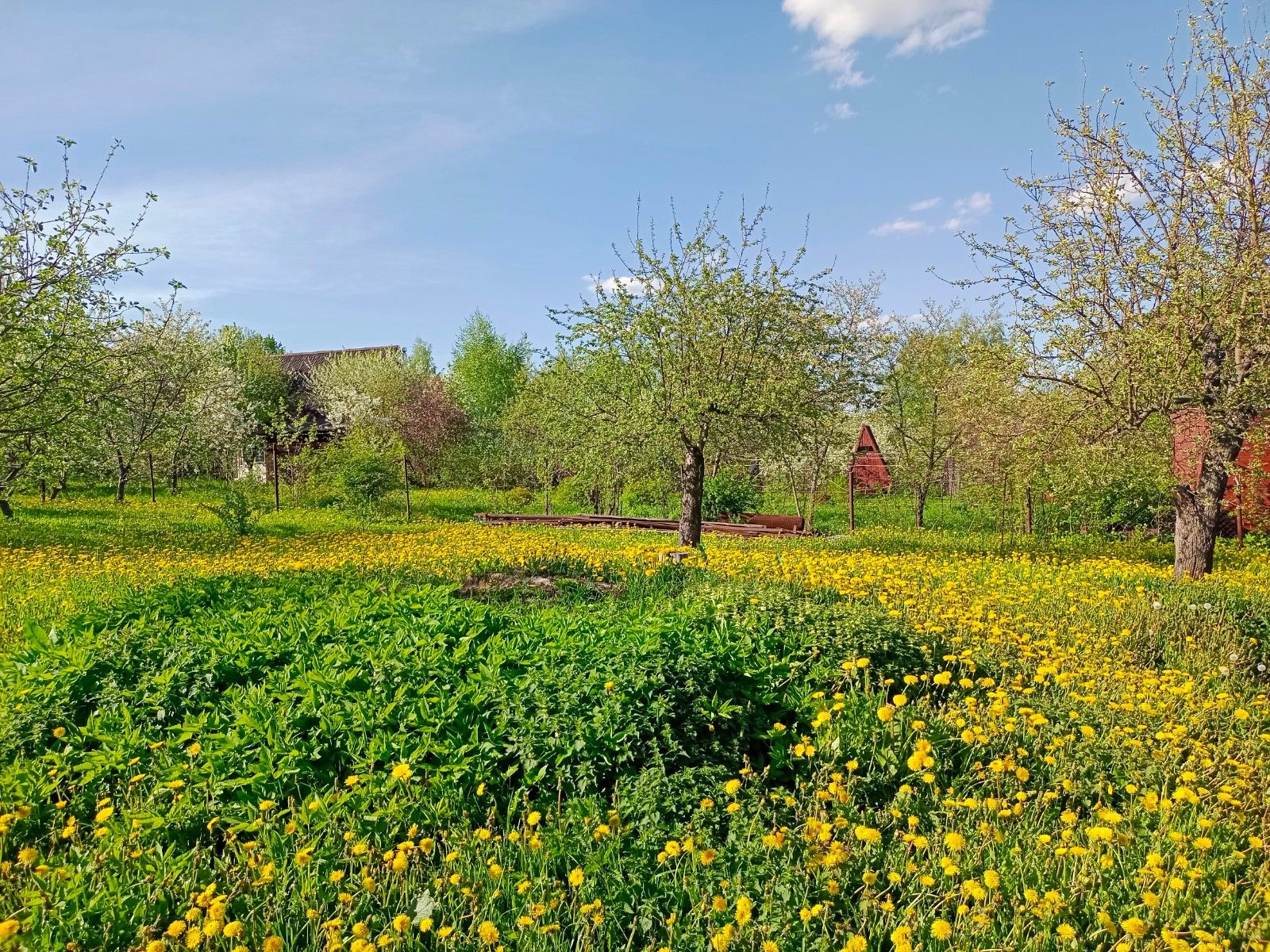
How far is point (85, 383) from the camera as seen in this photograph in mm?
13883

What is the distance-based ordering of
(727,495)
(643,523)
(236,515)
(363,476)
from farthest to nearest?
(727,495) < (363,476) < (643,523) < (236,515)

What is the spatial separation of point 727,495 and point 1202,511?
11646 mm

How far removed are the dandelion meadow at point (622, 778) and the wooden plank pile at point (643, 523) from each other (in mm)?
10820

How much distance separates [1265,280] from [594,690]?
9.77m

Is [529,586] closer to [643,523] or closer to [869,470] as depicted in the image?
[643,523]

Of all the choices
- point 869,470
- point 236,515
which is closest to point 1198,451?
point 869,470

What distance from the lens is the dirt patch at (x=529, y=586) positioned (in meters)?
7.49

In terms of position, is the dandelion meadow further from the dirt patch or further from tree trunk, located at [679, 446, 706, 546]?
tree trunk, located at [679, 446, 706, 546]

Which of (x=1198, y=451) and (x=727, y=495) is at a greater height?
(x=1198, y=451)

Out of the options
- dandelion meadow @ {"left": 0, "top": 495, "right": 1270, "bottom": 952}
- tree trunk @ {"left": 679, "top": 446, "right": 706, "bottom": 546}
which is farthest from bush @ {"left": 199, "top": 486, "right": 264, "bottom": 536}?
dandelion meadow @ {"left": 0, "top": 495, "right": 1270, "bottom": 952}

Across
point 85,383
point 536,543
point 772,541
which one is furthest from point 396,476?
point 772,541

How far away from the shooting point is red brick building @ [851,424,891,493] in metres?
25.2

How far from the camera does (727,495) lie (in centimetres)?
2117

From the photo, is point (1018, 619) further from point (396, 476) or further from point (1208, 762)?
point (396, 476)
